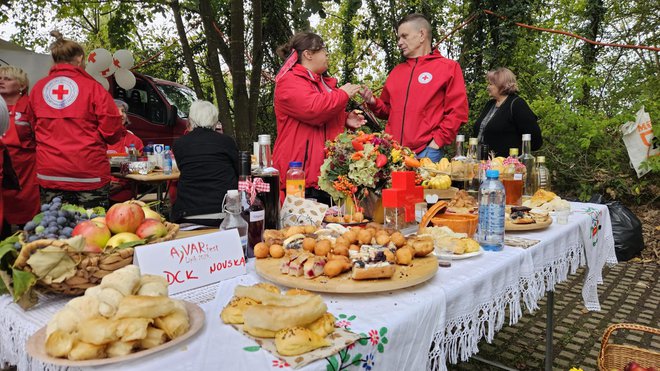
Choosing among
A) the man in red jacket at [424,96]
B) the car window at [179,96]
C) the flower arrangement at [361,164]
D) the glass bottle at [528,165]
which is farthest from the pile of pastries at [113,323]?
the car window at [179,96]

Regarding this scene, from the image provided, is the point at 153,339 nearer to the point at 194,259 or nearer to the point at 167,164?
the point at 194,259

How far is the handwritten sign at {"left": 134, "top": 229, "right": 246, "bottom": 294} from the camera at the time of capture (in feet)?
3.77

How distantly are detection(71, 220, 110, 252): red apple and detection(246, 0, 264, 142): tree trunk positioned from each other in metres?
4.56

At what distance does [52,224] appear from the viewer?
47.7 inches

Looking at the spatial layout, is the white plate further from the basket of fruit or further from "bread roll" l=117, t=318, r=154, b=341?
"bread roll" l=117, t=318, r=154, b=341

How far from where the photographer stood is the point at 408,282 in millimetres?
1188

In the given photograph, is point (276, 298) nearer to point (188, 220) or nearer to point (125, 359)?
point (125, 359)

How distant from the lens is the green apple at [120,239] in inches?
48.5

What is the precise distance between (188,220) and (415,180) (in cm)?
141

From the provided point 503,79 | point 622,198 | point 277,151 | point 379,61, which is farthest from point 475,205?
point 379,61

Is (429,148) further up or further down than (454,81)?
further down

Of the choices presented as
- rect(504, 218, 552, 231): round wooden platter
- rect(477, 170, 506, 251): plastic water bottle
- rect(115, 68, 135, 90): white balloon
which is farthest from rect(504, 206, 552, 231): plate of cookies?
rect(115, 68, 135, 90): white balloon

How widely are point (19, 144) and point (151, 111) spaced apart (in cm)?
445

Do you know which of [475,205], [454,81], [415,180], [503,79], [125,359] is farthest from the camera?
[503,79]
